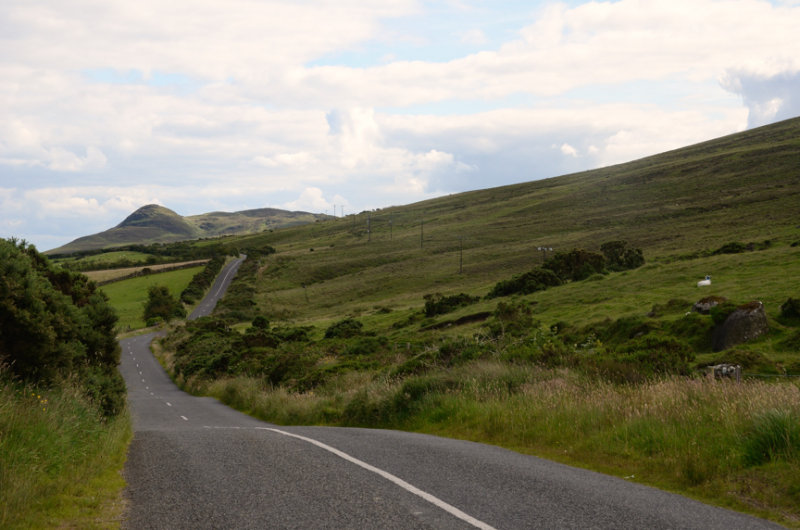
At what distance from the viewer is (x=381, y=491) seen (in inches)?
302

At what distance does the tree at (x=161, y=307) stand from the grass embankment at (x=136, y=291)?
6.98 feet

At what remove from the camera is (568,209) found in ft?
472

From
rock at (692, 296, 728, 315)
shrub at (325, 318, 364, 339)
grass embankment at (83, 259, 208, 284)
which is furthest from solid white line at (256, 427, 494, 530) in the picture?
grass embankment at (83, 259, 208, 284)

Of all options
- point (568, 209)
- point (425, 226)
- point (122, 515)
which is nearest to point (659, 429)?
point (122, 515)

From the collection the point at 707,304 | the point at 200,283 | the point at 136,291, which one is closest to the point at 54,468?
the point at 707,304

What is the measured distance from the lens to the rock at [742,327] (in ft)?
80.4

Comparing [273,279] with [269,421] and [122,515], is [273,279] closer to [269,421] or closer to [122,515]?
[269,421]

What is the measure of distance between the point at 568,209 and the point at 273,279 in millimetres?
67862

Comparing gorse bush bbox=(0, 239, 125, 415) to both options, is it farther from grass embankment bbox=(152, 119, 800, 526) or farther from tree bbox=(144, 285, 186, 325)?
tree bbox=(144, 285, 186, 325)

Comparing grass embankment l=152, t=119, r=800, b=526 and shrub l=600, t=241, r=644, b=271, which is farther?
shrub l=600, t=241, r=644, b=271

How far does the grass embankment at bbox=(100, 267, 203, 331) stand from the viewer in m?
106

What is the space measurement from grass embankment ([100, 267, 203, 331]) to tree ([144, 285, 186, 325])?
2128mm

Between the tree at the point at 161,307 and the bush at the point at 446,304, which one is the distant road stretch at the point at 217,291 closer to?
the tree at the point at 161,307

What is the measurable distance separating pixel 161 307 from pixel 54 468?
10272cm
